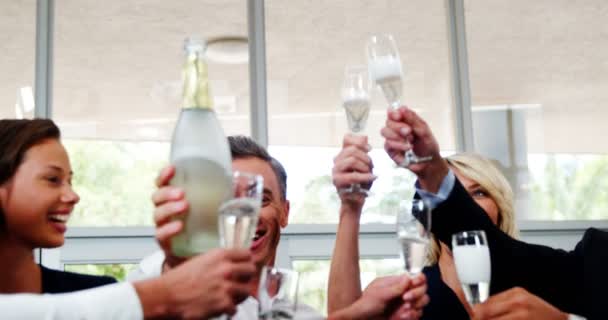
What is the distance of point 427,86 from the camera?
4785 millimetres

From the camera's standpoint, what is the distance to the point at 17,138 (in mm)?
2043

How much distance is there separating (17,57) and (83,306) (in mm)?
3468

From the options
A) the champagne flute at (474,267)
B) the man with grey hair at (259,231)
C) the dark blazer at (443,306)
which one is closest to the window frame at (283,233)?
the dark blazer at (443,306)

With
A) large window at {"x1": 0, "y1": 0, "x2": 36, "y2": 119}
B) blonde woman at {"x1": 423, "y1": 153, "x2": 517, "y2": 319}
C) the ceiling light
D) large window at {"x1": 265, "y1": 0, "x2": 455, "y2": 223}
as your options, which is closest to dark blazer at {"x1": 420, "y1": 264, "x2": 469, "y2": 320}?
blonde woman at {"x1": 423, "y1": 153, "x2": 517, "y2": 319}

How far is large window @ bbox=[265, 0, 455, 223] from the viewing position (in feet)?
14.8

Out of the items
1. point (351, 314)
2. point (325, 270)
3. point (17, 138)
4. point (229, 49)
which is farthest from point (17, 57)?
point (351, 314)

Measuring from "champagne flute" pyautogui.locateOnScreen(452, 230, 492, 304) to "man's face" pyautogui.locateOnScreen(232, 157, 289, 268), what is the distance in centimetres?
42

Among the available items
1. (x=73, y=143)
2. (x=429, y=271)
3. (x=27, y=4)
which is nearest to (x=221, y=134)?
(x=429, y=271)

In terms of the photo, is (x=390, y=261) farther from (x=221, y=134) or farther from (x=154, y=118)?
(x=221, y=134)

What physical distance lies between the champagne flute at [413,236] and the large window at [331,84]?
286cm

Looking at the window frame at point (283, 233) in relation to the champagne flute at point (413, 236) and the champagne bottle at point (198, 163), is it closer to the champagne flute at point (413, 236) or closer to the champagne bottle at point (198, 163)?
the champagne flute at point (413, 236)

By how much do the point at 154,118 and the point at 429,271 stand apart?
2.22m

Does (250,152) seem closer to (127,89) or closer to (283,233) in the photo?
(283,233)

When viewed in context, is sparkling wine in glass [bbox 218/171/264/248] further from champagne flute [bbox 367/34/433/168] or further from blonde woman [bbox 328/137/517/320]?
champagne flute [bbox 367/34/433/168]
